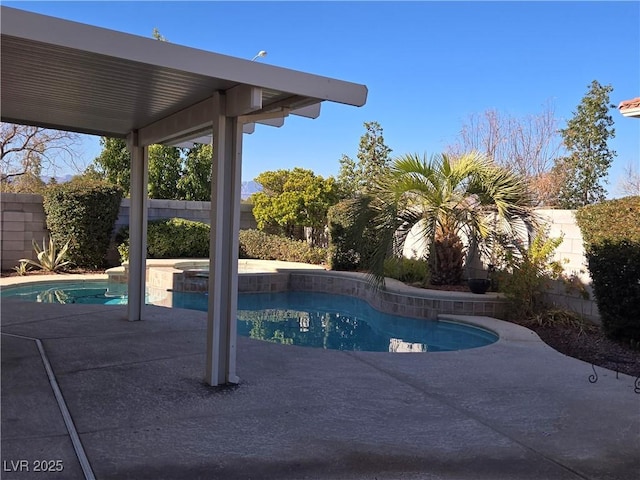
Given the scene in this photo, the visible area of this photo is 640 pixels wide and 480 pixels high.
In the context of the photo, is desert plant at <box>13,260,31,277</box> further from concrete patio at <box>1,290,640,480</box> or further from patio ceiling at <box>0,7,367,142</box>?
patio ceiling at <box>0,7,367,142</box>

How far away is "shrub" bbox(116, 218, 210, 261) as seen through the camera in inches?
580

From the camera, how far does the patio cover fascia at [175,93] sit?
327cm

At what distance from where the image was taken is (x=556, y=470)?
3131mm

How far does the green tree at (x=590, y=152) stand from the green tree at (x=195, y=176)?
13.1 m

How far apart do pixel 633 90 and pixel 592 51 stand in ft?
11.0

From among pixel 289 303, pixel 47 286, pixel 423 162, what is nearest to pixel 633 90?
pixel 423 162

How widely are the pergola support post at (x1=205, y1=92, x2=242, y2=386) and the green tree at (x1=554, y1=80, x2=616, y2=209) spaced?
58.6 ft

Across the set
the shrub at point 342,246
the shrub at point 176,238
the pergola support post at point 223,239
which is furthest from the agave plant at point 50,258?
the pergola support post at point 223,239

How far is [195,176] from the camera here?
2012 cm

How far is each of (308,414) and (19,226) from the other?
11.4 metres

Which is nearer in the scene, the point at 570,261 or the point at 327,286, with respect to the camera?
the point at 570,261

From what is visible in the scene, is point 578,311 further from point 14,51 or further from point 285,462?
point 14,51

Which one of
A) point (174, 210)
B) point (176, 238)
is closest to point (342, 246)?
point (176, 238)

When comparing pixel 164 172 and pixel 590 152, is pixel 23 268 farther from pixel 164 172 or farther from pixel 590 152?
pixel 590 152
